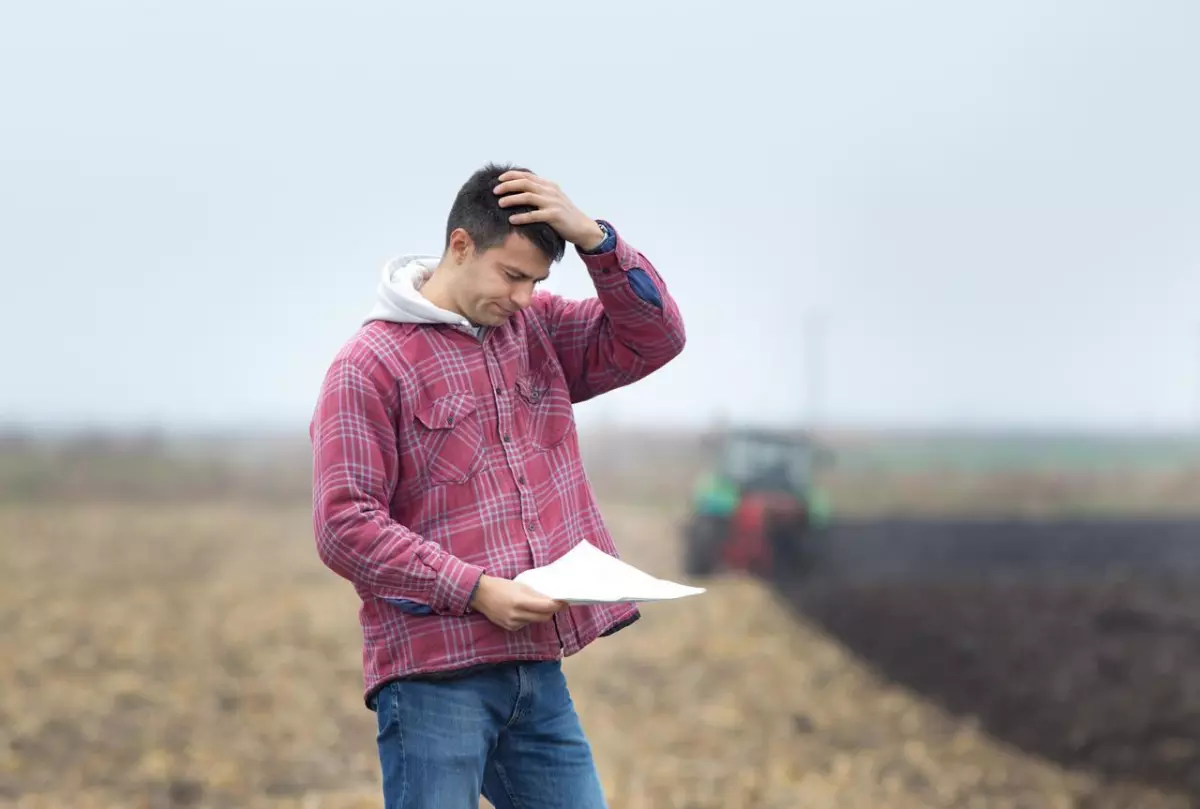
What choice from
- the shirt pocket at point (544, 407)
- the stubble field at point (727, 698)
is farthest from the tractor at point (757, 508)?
the shirt pocket at point (544, 407)

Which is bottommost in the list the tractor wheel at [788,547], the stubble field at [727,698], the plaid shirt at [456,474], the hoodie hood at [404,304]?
the tractor wheel at [788,547]

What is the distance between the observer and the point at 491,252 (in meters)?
2.02

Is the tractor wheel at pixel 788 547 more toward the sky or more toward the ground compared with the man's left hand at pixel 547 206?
more toward the ground

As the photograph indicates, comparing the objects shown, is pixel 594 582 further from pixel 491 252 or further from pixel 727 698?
pixel 727 698

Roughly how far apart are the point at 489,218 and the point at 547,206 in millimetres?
87

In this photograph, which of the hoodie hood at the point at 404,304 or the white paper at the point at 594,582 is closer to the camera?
the white paper at the point at 594,582

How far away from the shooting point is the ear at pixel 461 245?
2045 mm

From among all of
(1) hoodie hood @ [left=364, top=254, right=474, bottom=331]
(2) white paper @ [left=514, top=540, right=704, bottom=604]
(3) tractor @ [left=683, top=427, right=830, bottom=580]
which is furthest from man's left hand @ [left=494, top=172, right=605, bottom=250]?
(3) tractor @ [left=683, top=427, right=830, bottom=580]

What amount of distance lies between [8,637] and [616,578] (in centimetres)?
674

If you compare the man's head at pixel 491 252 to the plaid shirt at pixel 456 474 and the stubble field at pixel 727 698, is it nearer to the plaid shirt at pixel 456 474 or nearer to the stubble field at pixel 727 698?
the plaid shirt at pixel 456 474

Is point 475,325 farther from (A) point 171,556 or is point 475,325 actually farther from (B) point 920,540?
(B) point 920,540

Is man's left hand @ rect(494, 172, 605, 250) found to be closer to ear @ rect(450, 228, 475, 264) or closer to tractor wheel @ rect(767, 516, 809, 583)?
ear @ rect(450, 228, 475, 264)

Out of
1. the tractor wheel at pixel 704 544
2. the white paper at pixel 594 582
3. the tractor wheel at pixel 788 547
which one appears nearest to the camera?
the white paper at pixel 594 582

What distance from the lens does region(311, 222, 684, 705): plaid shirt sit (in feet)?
6.41
